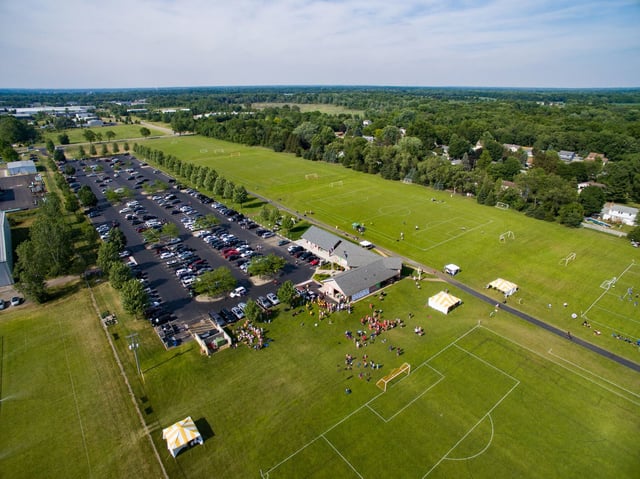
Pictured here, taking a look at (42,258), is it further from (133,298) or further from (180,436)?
(180,436)

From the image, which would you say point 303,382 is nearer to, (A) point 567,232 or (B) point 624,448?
(B) point 624,448

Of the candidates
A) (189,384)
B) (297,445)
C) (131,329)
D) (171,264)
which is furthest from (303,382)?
(171,264)

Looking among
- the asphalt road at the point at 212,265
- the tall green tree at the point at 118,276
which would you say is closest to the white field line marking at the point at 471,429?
the asphalt road at the point at 212,265

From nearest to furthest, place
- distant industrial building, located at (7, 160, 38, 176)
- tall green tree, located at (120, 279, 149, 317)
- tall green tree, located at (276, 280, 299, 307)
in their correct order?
1. tall green tree, located at (120, 279, 149, 317)
2. tall green tree, located at (276, 280, 299, 307)
3. distant industrial building, located at (7, 160, 38, 176)

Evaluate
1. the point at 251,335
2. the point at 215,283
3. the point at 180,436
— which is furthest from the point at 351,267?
the point at 180,436

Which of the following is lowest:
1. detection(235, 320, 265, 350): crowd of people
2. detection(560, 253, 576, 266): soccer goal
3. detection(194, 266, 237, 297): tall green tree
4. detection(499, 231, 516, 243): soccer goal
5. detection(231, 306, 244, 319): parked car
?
detection(560, 253, 576, 266): soccer goal

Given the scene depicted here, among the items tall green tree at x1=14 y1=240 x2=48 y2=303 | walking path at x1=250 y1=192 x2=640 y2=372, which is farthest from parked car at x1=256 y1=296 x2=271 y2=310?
tall green tree at x1=14 y1=240 x2=48 y2=303

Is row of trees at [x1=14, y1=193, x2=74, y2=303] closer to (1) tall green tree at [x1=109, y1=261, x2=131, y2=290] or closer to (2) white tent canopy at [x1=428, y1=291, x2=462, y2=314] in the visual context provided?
(1) tall green tree at [x1=109, y1=261, x2=131, y2=290]
